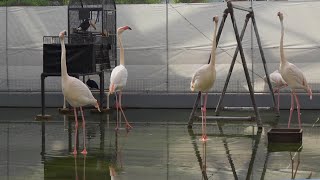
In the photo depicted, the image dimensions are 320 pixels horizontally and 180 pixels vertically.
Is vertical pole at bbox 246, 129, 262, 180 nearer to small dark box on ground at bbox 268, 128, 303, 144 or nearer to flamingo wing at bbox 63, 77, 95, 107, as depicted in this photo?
small dark box on ground at bbox 268, 128, 303, 144

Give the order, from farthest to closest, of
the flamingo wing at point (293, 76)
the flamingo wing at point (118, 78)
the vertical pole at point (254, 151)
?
the flamingo wing at point (118, 78) → the flamingo wing at point (293, 76) → the vertical pole at point (254, 151)

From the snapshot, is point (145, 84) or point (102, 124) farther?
point (145, 84)

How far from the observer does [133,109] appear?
17.2 metres

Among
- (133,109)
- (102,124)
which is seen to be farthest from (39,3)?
(102,124)

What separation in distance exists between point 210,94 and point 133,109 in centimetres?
194

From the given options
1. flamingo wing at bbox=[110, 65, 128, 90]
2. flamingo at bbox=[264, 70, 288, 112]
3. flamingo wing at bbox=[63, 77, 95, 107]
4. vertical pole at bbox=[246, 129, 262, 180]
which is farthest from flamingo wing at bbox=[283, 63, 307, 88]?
flamingo wing at bbox=[63, 77, 95, 107]

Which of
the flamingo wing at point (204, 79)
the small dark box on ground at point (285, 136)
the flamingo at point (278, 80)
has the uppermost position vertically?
the flamingo wing at point (204, 79)

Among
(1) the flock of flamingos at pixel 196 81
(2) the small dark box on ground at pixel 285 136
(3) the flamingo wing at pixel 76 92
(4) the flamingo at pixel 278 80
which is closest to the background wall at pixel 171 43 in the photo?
(4) the flamingo at pixel 278 80

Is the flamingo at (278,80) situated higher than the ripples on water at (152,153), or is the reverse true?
the flamingo at (278,80)

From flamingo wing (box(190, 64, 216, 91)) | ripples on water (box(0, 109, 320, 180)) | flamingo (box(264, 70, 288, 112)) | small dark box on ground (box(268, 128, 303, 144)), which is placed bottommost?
ripples on water (box(0, 109, 320, 180))

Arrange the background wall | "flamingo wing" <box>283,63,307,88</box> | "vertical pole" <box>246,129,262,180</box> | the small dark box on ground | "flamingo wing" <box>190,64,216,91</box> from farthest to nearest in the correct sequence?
the background wall → "flamingo wing" <box>283,63,307,88</box> → "flamingo wing" <box>190,64,216,91</box> → the small dark box on ground → "vertical pole" <box>246,129,262,180</box>

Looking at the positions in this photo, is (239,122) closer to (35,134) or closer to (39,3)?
(35,134)

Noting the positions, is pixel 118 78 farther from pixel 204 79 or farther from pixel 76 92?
pixel 76 92

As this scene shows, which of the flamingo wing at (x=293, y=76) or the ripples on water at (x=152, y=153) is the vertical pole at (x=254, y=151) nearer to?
the ripples on water at (x=152, y=153)
